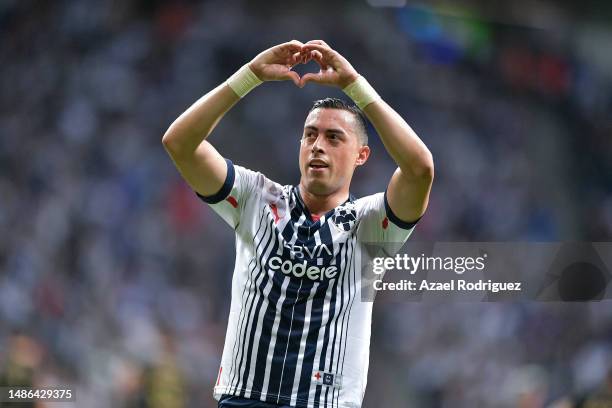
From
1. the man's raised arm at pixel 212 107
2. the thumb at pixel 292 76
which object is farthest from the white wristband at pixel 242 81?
the thumb at pixel 292 76

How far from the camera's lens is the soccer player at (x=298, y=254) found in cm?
284

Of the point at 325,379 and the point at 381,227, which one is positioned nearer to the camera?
the point at 325,379

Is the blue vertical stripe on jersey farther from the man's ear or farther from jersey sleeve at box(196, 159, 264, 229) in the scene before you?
the man's ear

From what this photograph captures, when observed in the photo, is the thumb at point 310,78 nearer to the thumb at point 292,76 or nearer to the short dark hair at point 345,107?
the thumb at point 292,76

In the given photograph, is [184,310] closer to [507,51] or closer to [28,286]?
[28,286]

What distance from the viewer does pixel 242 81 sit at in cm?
289

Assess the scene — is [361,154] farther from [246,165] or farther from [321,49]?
[246,165]

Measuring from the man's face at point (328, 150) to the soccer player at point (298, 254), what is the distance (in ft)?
0.13

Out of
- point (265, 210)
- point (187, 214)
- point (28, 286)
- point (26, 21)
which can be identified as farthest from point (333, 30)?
point (265, 210)

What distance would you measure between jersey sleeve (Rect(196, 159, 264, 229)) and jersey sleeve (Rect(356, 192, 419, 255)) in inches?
17.3

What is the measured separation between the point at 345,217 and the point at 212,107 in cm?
66

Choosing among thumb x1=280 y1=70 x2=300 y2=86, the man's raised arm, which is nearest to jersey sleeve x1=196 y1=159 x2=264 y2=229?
the man's raised arm

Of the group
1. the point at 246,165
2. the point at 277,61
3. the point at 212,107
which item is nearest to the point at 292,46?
the point at 277,61

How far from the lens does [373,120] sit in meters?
2.89
